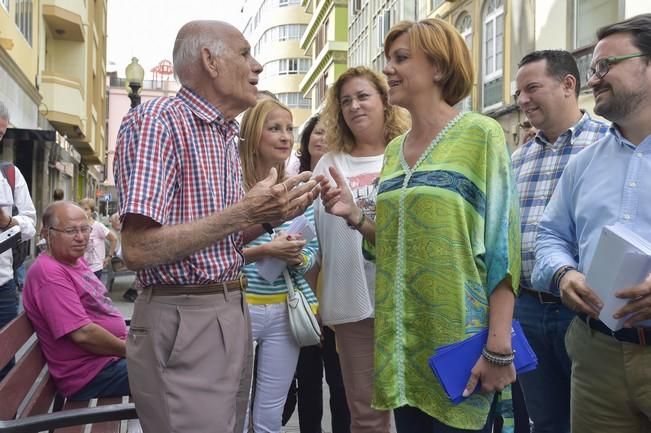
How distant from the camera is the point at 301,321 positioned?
3516 mm

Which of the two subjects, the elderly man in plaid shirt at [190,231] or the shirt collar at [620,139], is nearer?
the elderly man in plaid shirt at [190,231]

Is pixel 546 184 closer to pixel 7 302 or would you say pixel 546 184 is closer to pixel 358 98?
pixel 358 98

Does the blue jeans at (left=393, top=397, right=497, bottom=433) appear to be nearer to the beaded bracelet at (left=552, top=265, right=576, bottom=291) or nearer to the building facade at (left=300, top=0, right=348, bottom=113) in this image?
the beaded bracelet at (left=552, top=265, right=576, bottom=291)

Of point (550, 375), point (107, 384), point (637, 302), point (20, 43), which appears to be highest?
point (20, 43)

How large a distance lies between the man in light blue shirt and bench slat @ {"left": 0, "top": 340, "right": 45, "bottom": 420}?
7.30 feet

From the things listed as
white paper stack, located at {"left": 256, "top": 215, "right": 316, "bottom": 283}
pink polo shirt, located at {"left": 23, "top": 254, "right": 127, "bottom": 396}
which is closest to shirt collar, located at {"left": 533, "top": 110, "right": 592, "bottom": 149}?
white paper stack, located at {"left": 256, "top": 215, "right": 316, "bottom": 283}

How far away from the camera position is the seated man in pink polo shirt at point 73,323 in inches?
142

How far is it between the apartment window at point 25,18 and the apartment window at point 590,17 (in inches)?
511

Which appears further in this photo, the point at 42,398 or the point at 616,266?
the point at 42,398

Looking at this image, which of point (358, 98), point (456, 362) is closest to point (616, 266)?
point (456, 362)

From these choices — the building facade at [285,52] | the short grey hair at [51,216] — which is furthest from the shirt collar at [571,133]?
the building facade at [285,52]

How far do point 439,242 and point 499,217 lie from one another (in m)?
0.22

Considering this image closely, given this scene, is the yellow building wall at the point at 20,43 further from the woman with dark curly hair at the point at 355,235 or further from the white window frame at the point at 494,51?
the white window frame at the point at 494,51

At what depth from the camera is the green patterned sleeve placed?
2330 millimetres
